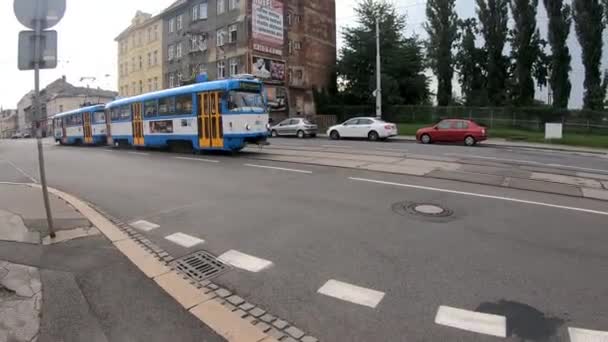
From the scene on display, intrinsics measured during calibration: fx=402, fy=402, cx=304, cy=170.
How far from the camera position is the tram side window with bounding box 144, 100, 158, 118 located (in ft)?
60.3

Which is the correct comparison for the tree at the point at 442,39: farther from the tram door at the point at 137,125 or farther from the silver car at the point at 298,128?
the tram door at the point at 137,125

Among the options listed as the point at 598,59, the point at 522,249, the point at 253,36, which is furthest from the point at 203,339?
the point at 598,59

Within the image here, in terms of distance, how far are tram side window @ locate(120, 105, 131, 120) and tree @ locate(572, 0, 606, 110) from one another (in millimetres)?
34165

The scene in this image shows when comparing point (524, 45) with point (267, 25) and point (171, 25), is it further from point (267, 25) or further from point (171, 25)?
point (171, 25)

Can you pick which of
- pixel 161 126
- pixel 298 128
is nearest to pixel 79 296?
pixel 161 126

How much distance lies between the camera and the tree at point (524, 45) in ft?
112

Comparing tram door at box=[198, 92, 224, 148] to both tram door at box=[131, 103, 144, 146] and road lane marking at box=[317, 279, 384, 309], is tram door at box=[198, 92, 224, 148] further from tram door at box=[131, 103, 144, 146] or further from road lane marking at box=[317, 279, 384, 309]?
road lane marking at box=[317, 279, 384, 309]

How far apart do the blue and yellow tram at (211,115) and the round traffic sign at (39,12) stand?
30.7ft

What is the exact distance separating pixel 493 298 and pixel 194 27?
4488cm

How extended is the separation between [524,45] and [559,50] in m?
2.69

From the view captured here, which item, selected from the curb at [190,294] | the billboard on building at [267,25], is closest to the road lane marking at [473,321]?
the curb at [190,294]

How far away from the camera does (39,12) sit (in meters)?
5.31

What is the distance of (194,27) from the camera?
4319 cm

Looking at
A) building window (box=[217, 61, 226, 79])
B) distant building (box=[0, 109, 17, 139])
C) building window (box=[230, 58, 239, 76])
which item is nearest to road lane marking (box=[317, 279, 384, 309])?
building window (box=[230, 58, 239, 76])
